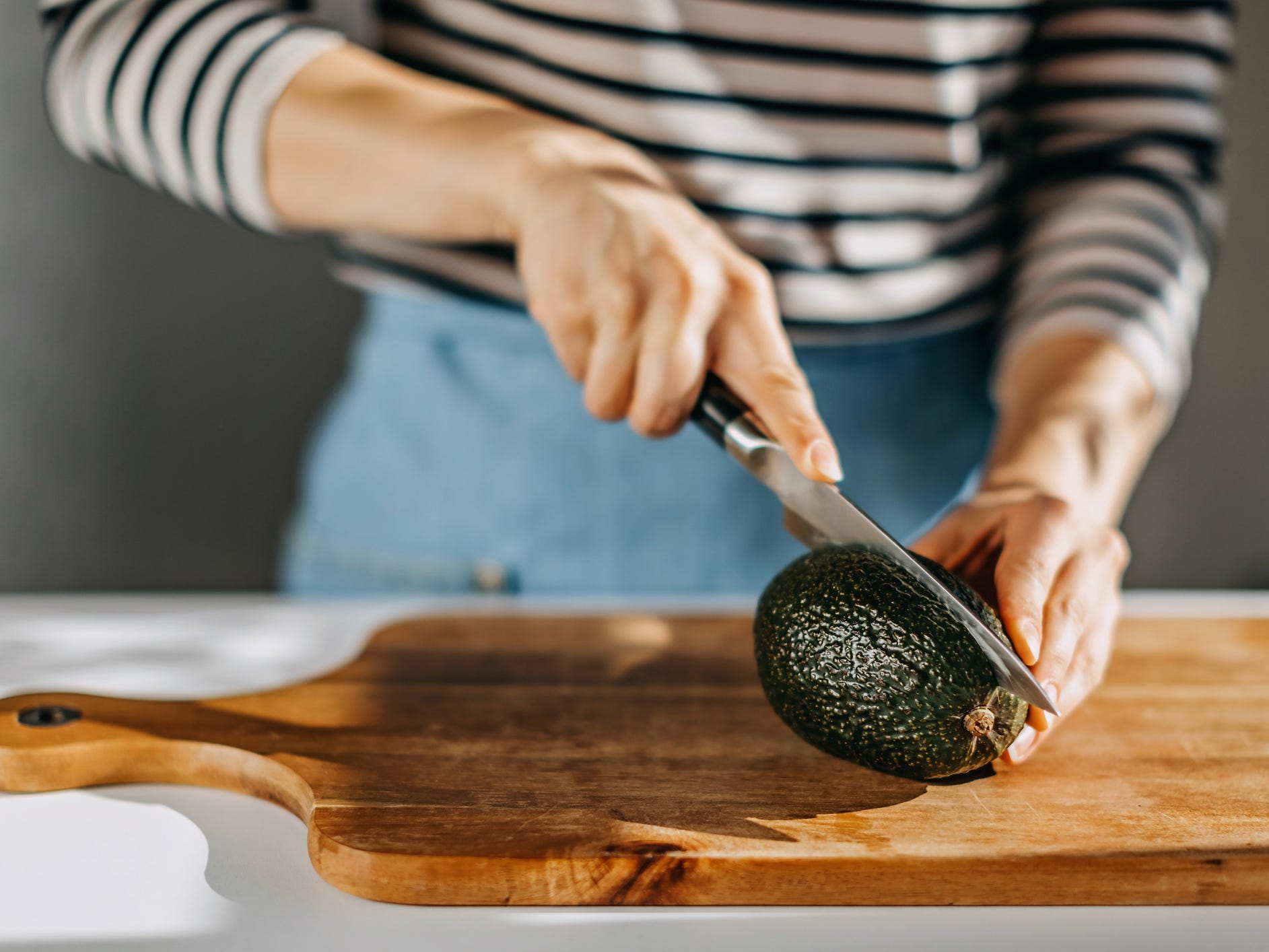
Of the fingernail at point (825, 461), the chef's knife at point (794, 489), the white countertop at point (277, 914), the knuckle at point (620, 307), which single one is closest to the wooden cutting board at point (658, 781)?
the white countertop at point (277, 914)

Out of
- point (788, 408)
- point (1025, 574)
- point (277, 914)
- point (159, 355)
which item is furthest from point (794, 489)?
point (159, 355)

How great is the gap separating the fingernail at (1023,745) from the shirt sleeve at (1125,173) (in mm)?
629

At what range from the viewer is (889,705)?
81 centimetres

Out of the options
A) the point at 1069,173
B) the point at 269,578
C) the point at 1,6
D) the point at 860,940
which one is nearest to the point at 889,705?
the point at 860,940

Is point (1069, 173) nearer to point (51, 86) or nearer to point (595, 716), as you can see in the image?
point (595, 716)

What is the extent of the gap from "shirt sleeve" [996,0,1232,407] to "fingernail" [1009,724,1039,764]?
2.06ft

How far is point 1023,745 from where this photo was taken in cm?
85

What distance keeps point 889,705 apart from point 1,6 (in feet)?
7.29

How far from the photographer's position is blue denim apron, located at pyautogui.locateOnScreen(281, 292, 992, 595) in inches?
54.9

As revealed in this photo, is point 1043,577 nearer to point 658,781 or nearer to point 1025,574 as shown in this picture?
point 1025,574

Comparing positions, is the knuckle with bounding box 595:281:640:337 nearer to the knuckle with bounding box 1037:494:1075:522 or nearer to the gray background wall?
the knuckle with bounding box 1037:494:1075:522

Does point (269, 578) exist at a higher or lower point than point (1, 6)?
lower

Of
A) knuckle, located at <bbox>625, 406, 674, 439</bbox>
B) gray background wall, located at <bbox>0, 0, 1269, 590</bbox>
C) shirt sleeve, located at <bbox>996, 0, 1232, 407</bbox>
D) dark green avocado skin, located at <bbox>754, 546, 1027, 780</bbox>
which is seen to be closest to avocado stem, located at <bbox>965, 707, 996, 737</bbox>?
dark green avocado skin, located at <bbox>754, 546, 1027, 780</bbox>

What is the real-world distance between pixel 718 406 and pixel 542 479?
1.54ft
